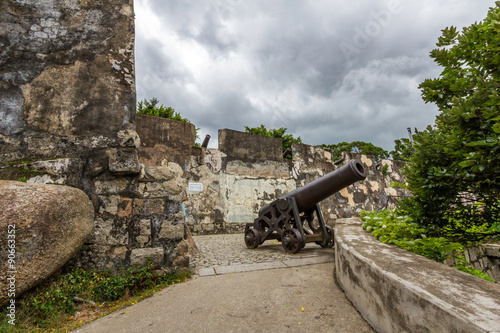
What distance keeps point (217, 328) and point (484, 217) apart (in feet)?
8.13

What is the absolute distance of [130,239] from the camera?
323 centimetres

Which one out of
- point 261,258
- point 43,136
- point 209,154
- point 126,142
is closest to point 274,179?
point 209,154

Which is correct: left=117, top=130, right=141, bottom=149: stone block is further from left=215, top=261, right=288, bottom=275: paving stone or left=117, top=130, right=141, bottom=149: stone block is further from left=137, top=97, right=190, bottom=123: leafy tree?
left=137, top=97, right=190, bottom=123: leafy tree

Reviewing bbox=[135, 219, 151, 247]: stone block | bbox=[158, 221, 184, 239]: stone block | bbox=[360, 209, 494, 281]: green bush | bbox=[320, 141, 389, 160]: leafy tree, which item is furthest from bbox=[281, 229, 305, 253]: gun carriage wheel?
bbox=[320, 141, 389, 160]: leafy tree

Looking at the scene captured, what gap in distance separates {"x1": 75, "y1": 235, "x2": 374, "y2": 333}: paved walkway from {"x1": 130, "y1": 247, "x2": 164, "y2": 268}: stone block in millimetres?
375

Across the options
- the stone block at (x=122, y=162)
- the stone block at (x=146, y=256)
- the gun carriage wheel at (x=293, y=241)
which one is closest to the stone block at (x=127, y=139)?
the stone block at (x=122, y=162)

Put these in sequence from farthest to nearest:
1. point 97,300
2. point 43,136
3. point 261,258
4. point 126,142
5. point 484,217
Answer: point 261,258 < point 126,142 < point 43,136 < point 97,300 < point 484,217

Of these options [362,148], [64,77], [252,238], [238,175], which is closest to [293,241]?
[252,238]

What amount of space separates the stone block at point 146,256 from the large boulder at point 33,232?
614 millimetres

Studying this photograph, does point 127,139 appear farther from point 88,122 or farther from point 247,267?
point 247,267

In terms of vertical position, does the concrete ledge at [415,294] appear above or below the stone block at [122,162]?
below

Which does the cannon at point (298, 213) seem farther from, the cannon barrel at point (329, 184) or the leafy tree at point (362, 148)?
the leafy tree at point (362, 148)

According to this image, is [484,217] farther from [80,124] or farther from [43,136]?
[43,136]

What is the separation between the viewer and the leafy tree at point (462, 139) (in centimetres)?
184
